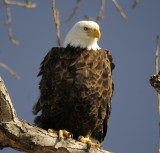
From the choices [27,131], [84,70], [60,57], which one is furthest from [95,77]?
[27,131]

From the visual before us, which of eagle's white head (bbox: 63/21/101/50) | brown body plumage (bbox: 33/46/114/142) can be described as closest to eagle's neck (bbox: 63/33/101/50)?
eagle's white head (bbox: 63/21/101/50)

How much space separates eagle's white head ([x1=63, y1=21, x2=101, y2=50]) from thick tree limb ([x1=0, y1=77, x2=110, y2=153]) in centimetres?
157

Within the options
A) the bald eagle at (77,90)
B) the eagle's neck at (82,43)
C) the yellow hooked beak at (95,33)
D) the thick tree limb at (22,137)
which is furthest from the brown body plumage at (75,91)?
the thick tree limb at (22,137)

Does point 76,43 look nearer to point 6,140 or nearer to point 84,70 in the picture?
point 84,70

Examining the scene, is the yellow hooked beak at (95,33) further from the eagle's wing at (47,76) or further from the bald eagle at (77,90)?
the eagle's wing at (47,76)

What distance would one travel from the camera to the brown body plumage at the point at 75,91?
4.61 meters

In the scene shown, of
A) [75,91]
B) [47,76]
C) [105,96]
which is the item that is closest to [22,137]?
[75,91]

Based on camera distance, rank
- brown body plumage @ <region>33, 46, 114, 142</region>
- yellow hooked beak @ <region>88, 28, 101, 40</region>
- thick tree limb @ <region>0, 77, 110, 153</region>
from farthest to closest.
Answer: yellow hooked beak @ <region>88, 28, 101, 40</region>
brown body plumage @ <region>33, 46, 114, 142</region>
thick tree limb @ <region>0, 77, 110, 153</region>

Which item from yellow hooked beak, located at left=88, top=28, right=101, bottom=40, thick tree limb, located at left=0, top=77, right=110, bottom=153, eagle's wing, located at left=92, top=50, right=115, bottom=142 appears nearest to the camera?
thick tree limb, located at left=0, top=77, right=110, bottom=153

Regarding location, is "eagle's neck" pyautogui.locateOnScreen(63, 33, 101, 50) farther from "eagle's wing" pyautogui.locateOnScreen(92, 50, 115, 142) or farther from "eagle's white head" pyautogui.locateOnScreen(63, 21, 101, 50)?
"eagle's wing" pyautogui.locateOnScreen(92, 50, 115, 142)

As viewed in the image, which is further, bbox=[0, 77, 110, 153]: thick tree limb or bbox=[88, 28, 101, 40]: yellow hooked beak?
bbox=[88, 28, 101, 40]: yellow hooked beak

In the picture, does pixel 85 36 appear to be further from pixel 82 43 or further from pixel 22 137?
pixel 22 137

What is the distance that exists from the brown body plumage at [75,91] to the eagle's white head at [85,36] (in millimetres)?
139

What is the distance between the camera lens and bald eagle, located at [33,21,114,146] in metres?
4.61
